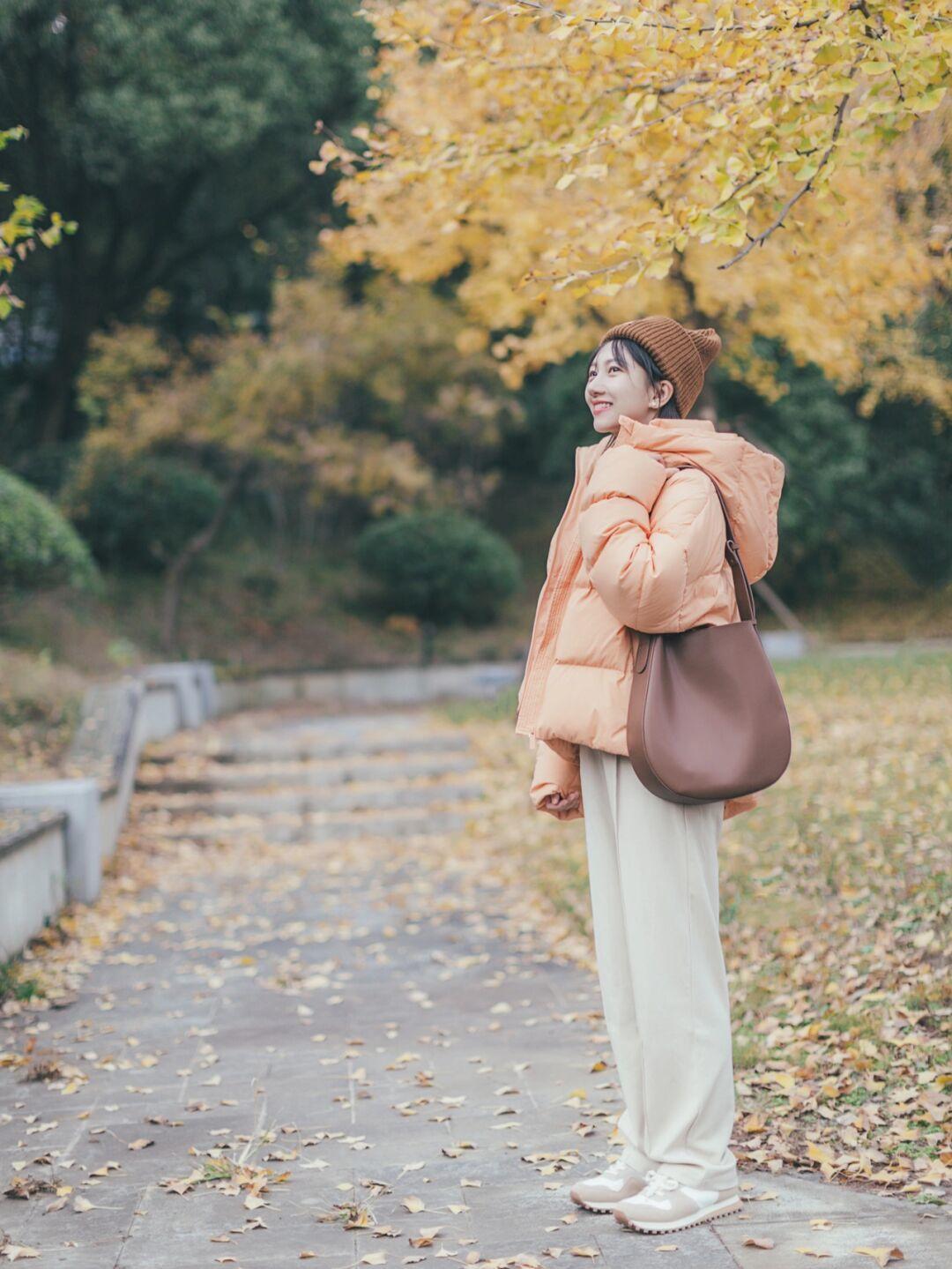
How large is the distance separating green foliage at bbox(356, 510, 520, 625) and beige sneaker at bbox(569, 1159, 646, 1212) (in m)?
12.3

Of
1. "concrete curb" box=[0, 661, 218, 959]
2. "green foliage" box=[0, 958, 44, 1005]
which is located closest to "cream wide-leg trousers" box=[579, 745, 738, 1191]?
"green foliage" box=[0, 958, 44, 1005]

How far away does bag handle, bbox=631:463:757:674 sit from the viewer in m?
2.74

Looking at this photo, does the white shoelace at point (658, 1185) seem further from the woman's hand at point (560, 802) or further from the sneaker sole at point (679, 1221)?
Answer: the woman's hand at point (560, 802)

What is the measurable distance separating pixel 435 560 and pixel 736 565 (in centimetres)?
1232

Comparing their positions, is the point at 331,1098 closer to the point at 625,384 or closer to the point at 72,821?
the point at 625,384

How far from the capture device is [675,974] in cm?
278

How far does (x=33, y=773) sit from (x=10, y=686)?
1.75 meters

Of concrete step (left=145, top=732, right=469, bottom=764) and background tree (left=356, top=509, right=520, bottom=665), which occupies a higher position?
background tree (left=356, top=509, right=520, bottom=665)

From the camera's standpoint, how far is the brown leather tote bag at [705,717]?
8.66ft

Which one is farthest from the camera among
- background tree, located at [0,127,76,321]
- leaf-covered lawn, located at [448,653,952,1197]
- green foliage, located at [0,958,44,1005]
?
green foliage, located at [0,958,44,1005]

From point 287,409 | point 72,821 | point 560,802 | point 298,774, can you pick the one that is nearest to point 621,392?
point 560,802

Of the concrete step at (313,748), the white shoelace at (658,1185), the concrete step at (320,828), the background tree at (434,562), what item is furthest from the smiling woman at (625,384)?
the background tree at (434,562)

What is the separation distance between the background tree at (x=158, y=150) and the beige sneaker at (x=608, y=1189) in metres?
11.8

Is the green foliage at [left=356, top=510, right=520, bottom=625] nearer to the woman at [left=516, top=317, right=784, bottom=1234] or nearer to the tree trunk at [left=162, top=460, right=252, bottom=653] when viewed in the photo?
the tree trunk at [left=162, top=460, right=252, bottom=653]
